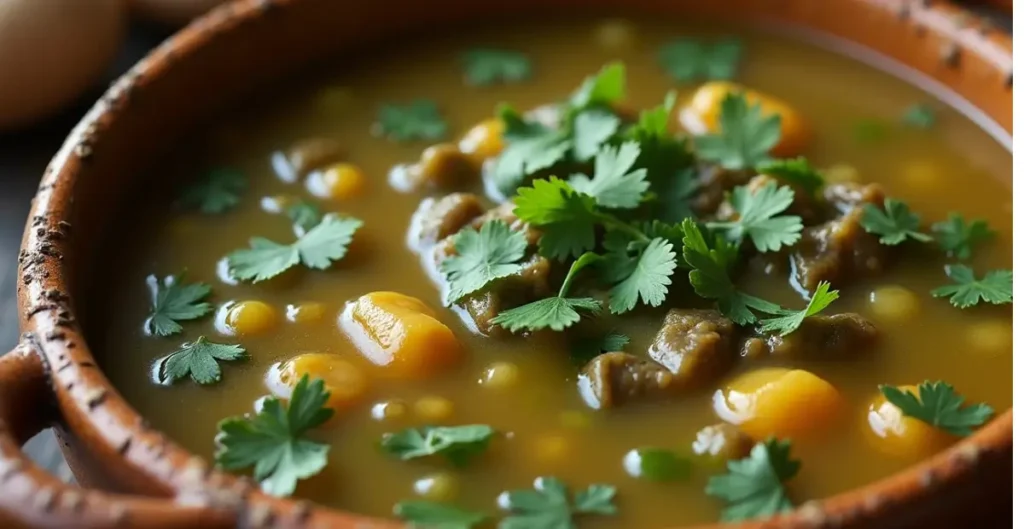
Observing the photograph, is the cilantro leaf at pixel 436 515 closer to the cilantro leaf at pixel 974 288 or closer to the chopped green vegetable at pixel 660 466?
the chopped green vegetable at pixel 660 466

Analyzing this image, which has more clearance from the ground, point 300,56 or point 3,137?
point 300,56

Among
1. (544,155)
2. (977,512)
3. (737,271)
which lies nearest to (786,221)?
(737,271)

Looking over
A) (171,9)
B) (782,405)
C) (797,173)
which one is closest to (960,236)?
(797,173)

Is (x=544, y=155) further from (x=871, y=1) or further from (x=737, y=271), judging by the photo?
(x=871, y=1)

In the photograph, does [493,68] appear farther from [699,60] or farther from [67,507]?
[67,507]

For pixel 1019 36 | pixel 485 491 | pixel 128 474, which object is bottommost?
pixel 485 491

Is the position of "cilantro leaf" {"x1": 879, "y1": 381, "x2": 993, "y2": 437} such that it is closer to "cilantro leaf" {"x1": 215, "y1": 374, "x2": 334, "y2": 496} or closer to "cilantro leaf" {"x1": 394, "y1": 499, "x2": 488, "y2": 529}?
"cilantro leaf" {"x1": 394, "y1": 499, "x2": 488, "y2": 529}

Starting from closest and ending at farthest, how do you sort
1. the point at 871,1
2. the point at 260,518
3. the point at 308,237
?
the point at 260,518 < the point at 308,237 < the point at 871,1

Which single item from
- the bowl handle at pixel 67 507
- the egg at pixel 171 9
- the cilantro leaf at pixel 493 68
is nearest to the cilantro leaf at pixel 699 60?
the cilantro leaf at pixel 493 68
